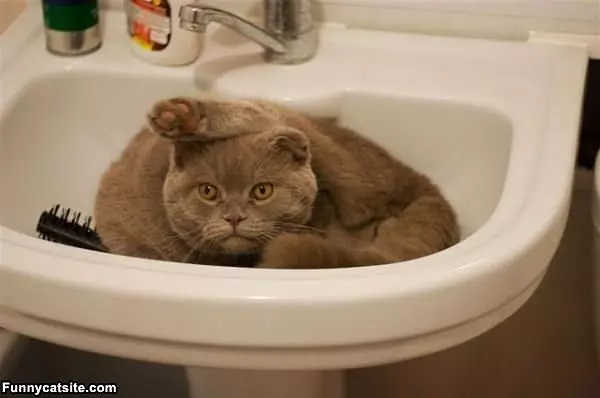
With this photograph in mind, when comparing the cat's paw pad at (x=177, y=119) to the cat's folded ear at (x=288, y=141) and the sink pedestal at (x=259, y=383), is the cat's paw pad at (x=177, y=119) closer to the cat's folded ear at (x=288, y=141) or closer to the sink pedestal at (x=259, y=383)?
the cat's folded ear at (x=288, y=141)

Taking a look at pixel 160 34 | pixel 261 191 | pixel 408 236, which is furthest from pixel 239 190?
pixel 160 34

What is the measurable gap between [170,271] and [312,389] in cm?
32

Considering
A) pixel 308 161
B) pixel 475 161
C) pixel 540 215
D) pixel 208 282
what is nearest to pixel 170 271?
pixel 208 282

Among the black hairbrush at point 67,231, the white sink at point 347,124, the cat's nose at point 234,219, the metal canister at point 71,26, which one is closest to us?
the white sink at point 347,124

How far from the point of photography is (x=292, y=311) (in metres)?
A: 0.66

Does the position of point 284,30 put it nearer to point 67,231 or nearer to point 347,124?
point 347,124

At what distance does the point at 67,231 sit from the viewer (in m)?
0.89

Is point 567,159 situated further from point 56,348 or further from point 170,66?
point 56,348

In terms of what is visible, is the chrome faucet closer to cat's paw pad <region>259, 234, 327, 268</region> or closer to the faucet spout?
the faucet spout

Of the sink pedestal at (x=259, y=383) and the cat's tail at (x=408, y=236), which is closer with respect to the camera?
the cat's tail at (x=408, y=236)

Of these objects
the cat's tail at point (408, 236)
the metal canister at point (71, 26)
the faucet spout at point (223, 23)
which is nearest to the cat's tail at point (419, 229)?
the cat's tail at point (408, 236)

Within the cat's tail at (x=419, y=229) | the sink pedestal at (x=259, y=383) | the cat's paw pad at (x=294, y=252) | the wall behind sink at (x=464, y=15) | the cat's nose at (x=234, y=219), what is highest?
the wall behind sink at (x=464, y=15)

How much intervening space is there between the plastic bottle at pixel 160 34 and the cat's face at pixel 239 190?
210mm

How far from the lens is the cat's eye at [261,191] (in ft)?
2.59
